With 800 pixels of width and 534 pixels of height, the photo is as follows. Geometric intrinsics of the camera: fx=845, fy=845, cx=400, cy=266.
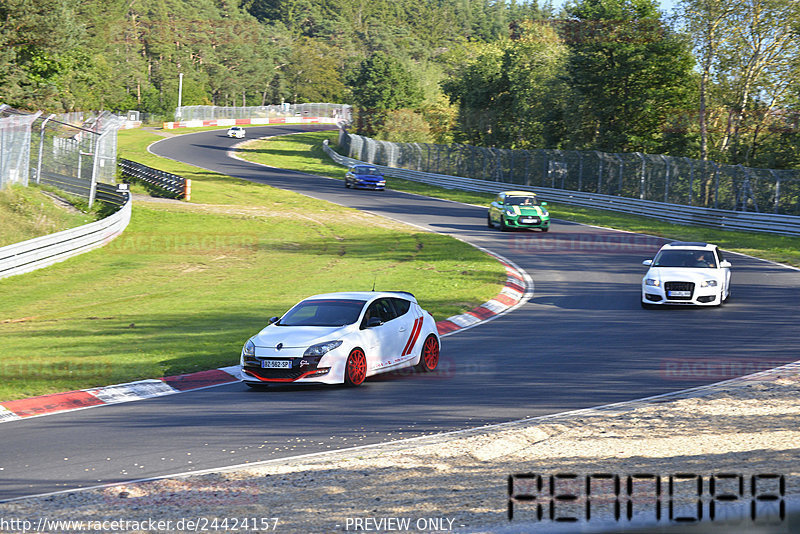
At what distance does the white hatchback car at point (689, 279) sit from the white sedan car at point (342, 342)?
7.94m

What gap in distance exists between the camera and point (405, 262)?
28.6m

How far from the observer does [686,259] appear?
20.9 m

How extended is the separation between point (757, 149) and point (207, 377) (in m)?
40.4

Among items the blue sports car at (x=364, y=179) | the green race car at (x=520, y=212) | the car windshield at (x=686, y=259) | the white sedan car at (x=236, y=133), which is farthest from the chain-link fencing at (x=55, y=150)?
the white sedan car at (x=236, y=133)

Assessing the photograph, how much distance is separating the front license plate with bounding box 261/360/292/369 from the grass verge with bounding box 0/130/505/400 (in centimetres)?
224

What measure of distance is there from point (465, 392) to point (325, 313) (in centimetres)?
291

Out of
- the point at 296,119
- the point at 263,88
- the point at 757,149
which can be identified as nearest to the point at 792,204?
the point at 757,149

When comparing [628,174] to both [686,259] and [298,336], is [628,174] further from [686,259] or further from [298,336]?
[298,336]

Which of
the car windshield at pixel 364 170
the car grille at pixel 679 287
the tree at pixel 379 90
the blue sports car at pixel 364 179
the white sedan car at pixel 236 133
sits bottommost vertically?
the car grille at pixel 679 287

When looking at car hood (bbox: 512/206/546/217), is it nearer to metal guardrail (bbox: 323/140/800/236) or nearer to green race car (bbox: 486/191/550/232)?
green race car (bbox: 486/191/550/232)

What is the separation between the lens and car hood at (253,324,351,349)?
42.1 feet

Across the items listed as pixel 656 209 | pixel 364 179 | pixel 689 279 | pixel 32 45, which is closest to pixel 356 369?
pixel 689 279

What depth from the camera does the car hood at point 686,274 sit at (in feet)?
66.0

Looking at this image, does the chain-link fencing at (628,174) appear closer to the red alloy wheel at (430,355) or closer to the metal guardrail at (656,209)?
the metal guardrail at (656,209)
